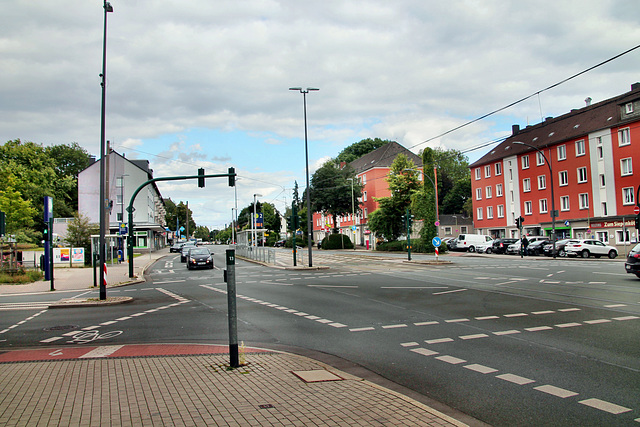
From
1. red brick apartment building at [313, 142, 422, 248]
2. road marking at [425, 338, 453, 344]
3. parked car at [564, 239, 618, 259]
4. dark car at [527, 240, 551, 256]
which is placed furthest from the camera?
red brick apartment building at [313, 142, 422, 248]

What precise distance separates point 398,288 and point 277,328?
766 cm

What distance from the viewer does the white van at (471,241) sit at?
50156 millimetres

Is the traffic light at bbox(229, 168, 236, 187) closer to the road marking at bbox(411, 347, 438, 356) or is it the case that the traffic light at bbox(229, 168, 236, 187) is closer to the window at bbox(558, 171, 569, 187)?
the road marking at bbox(411, 347, 438, 356)

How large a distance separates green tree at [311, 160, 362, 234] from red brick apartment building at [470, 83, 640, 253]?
20296 mm

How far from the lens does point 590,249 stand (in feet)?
123

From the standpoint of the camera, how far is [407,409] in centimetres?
479

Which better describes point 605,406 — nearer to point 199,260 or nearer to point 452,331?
point 452,331

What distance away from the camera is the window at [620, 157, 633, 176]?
139 ft

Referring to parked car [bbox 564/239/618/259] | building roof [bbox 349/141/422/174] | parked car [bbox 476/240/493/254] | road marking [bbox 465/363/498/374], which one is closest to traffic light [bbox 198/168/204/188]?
road marking [bbox 465/363/498/374]

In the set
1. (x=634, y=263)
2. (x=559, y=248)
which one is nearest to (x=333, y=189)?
(x=559, y=248)

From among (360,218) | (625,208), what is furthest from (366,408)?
(360,218)

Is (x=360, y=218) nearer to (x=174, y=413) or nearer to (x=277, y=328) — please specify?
(x=277, y=328)

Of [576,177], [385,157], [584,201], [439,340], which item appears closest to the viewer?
[439,340]

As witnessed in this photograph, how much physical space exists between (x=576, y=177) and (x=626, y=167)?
215 inches
